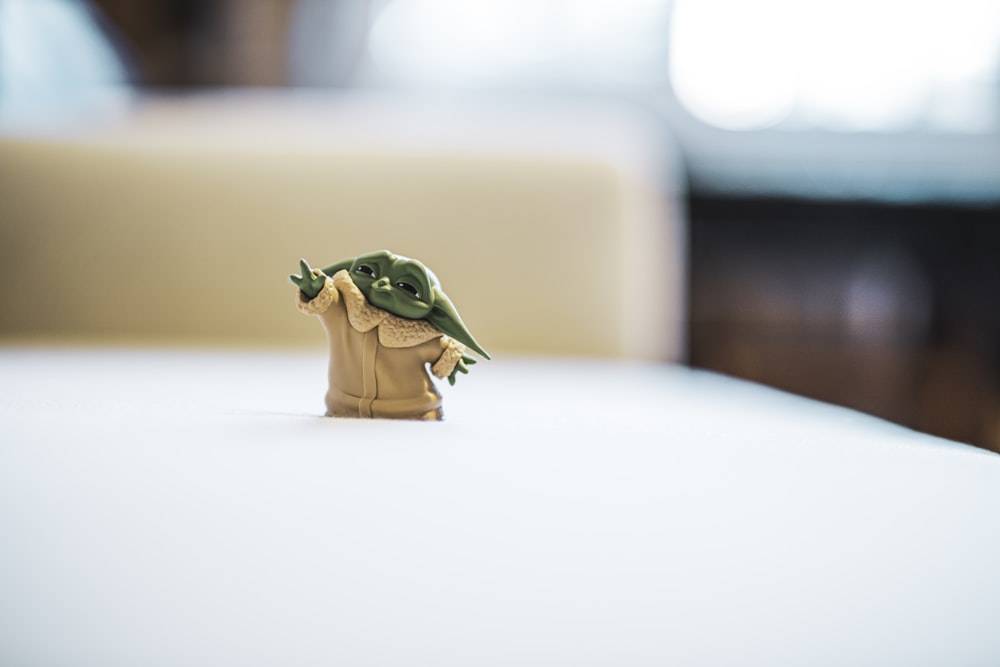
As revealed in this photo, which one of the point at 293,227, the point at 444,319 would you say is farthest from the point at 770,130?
the point at 444,319

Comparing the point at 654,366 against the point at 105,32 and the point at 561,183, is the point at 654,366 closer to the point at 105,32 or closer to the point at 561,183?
the point at 561,183

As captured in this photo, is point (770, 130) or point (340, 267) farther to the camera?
point (770, 130)

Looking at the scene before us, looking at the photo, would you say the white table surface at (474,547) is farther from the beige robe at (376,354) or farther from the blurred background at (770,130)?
the blurred background at (770,130)

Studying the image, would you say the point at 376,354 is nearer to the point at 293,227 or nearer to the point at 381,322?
the point at 381,322

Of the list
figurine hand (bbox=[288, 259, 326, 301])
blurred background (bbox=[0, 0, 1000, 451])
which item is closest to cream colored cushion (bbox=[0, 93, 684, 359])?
blurred background (bbox=[0, 0, 1000, 451])

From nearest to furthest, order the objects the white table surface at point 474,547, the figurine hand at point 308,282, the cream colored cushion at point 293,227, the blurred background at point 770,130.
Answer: the white table surface at point 474,547 < the figurine hand at point 308,282 < the cream colored cushion at point 293,227 < the blurred background at point 770,130

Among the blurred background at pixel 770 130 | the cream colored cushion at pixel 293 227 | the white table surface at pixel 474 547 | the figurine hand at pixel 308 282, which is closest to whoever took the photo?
the white table surface at pixel 474 547

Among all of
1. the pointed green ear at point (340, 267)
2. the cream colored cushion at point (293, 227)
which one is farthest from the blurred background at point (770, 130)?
the pointed green ear at point (340, 267)
